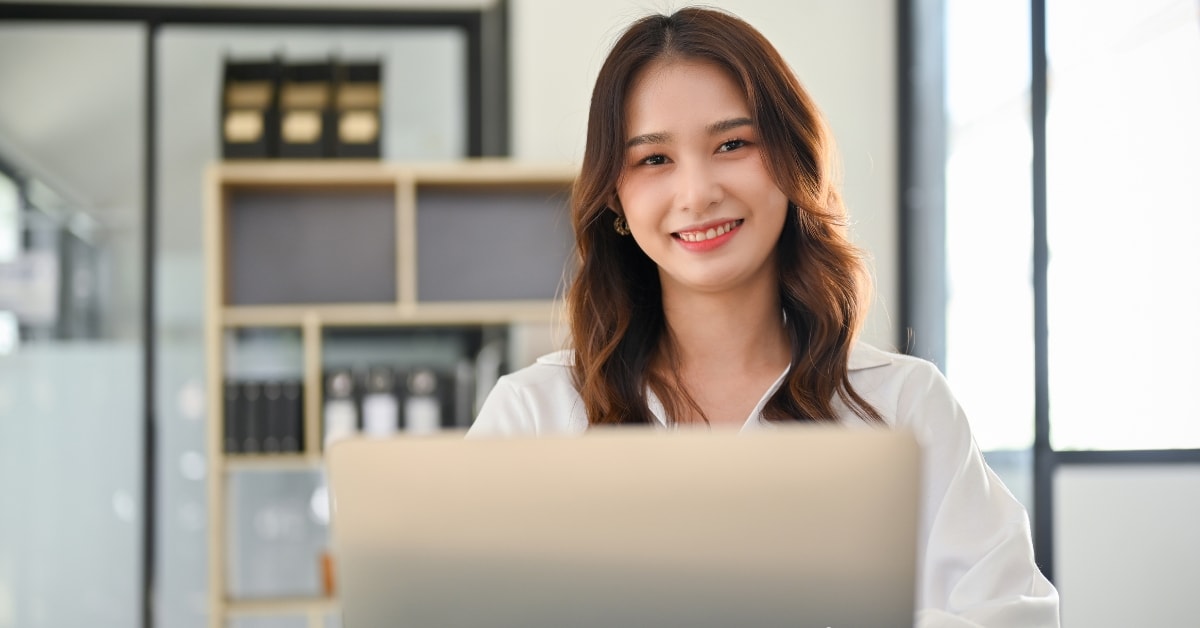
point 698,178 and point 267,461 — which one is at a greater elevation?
point 698,178

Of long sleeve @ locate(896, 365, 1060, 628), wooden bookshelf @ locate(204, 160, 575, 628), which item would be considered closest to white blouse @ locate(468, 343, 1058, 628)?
long sleeve @ locate(896, 365, 1060, 628)

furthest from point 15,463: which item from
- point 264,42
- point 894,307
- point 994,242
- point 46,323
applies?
point 994,242

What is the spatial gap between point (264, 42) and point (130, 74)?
1.59 ft

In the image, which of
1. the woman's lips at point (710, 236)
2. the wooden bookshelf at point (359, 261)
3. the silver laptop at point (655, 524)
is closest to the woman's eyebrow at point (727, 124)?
the woman's lips at point (710, 236)

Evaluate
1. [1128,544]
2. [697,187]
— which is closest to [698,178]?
[697,187]

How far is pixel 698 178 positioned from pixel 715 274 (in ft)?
0.42

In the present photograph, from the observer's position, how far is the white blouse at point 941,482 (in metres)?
1.20

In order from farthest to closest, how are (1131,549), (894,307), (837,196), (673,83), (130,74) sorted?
(130,74)
(894,307)
(1131,549)
(837,196)
(673,83)

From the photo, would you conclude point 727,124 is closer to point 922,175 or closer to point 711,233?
point 711,233

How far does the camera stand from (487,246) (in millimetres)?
3672

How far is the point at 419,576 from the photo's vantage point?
2.58 feet

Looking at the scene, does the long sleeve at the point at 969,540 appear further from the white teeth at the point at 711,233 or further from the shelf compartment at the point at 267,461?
the shelf compartment at the point at 267,461

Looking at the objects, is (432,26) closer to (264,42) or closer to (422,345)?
(264,42)

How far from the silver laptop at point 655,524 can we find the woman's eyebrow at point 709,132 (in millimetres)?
730
